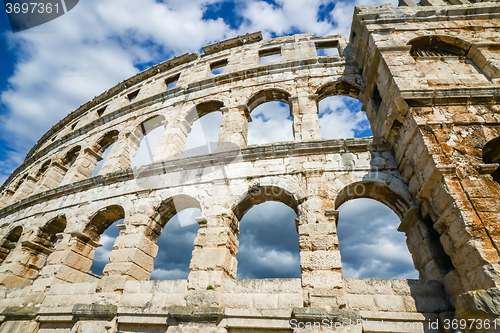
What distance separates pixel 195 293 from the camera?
4645 millimetres

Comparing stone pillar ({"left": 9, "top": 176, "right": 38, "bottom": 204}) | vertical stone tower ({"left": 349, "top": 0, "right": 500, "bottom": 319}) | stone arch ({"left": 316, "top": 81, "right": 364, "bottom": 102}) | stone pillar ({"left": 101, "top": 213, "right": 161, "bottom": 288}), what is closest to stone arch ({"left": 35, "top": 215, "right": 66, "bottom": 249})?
stone pillar ({"left": 101, "top": 213, "right": 161, "bottom": 288})

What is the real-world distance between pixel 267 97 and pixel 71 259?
7682 mm

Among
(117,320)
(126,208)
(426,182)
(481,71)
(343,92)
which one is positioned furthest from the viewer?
(343,92)

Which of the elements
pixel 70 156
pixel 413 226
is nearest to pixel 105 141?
pixel 70 156

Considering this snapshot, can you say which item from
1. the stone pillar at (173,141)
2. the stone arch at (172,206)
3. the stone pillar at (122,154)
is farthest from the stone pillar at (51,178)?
the stone arch at (172,206)

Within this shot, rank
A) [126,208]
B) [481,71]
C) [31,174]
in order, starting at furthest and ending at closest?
[31,174] < [126,208] < [481,71]

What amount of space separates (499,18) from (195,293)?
11.0 m

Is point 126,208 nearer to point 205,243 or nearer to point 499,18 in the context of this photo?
point 205,243

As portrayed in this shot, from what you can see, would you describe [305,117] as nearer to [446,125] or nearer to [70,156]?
[446,125]

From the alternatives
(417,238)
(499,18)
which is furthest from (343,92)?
(417,238)

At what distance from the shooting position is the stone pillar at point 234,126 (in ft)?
23.8

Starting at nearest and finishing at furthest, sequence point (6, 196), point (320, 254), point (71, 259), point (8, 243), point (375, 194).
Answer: point (320, 254), point (375, 194), point (71, 259), point (8, 243), point (6, 196)

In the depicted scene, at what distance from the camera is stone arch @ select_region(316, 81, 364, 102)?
7939 millimetres

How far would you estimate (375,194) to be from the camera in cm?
588
